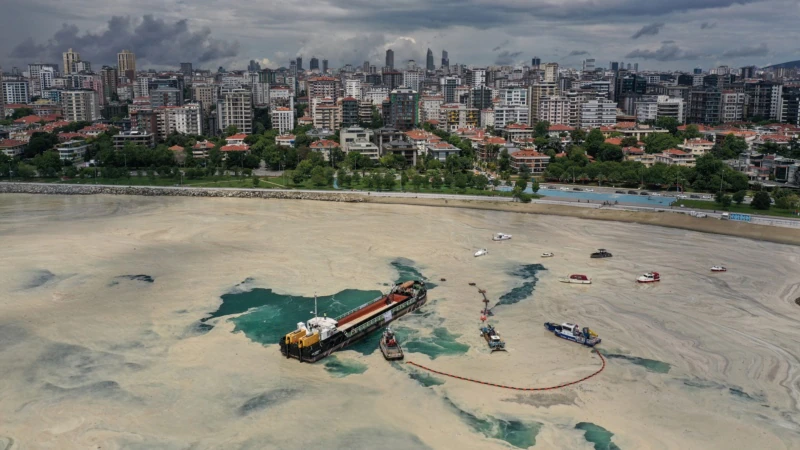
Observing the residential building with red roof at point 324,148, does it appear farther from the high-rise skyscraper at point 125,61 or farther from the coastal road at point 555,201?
the high-rise skyscraper at point 125,61

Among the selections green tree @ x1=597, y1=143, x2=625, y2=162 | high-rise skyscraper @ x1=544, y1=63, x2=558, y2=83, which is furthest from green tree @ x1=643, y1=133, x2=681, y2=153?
high-rise skyscraper @ x1=544, y1=63, x2=558, y2=83

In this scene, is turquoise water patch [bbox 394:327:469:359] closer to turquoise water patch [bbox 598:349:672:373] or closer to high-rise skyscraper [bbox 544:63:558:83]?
turquoise water patch [bbox 598:349:672:373]

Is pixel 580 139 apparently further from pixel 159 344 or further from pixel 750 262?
pixel 159 344

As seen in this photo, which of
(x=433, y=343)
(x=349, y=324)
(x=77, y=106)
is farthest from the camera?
(x=77, y=106)

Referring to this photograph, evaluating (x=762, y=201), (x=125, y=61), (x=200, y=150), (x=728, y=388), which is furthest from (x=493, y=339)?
(x=125, y=61)

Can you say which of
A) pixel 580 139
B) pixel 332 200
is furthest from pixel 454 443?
pixel 580 139

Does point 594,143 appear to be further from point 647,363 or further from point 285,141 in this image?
point 647,363
